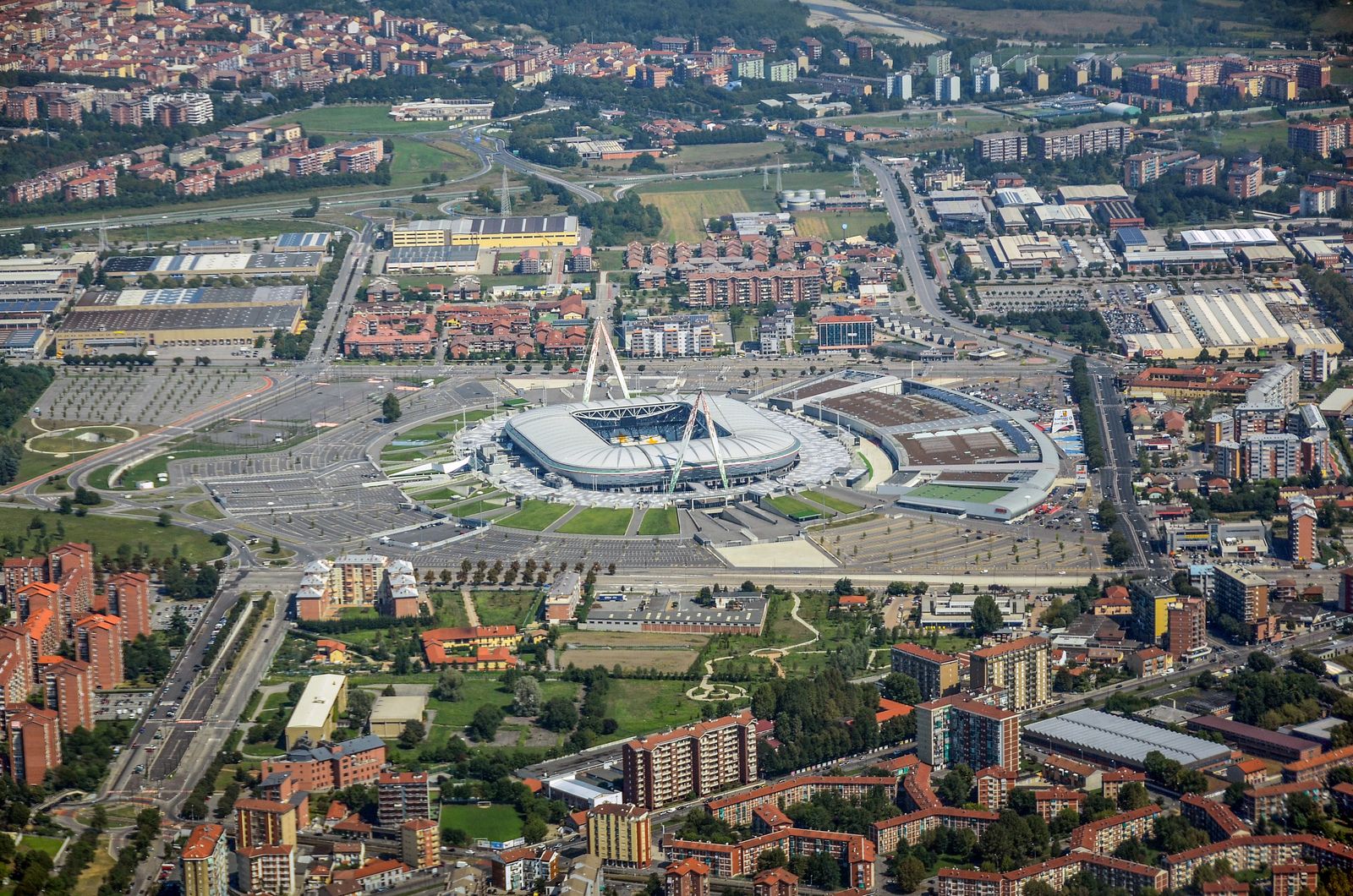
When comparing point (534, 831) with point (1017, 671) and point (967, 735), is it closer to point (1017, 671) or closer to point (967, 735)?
point (967, 735)

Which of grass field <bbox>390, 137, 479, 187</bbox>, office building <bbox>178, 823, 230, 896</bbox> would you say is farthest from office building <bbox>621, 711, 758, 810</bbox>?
grass field <bbox>390, 137, 479, 187</bbox>

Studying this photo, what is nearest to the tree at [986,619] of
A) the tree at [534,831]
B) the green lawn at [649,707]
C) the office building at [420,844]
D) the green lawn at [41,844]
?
the green lawn at [649,707]

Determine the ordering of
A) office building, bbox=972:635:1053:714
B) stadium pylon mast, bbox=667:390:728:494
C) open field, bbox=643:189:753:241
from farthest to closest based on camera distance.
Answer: open field, bbox=643:189:753:241, stadium pylon mast, bbox=667:390:728:494, office building, bbox=972:635:1053:714

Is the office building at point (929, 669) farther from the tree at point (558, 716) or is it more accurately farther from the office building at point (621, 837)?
the office building at point (621, 837)

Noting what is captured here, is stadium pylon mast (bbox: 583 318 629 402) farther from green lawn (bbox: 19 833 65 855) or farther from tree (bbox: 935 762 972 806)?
green lawn (bbox: 19 833 65 855)

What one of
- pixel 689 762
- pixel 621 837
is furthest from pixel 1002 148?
pixel 621 837

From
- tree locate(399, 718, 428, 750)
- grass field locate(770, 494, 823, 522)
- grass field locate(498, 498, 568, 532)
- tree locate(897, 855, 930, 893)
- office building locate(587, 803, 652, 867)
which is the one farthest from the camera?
grass field locate(498, 498, 568, 532)
